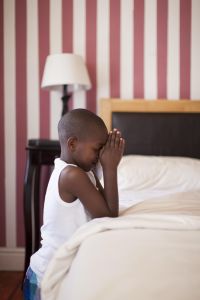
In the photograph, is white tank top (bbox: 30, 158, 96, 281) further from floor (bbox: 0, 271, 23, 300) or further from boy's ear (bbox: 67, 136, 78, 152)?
floor (bbox: 0, 271, 23, 300)

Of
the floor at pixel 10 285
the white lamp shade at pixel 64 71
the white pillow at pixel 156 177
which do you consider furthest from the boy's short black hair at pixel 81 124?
the floor at pixel 10 285

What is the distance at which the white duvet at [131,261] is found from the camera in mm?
632

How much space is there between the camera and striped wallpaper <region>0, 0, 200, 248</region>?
2609mm

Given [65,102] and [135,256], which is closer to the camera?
[135,256]

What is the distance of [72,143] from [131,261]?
0.57 meters

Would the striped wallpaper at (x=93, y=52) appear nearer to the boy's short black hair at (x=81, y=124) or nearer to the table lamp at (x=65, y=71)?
the table lamp at (x=65, y=71)

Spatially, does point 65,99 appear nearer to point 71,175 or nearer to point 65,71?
point 65,71

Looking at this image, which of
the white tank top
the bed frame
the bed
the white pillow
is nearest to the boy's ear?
the white tank top

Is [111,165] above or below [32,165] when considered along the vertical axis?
above

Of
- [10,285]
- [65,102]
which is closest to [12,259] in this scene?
[10,285]

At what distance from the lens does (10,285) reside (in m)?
2.29

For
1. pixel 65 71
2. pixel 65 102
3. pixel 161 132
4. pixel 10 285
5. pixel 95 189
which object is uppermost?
pixel 65 71

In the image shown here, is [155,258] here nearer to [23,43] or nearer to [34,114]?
[34,114]

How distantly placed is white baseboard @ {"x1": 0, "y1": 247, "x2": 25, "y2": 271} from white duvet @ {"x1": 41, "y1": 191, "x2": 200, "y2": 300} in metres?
1.84
